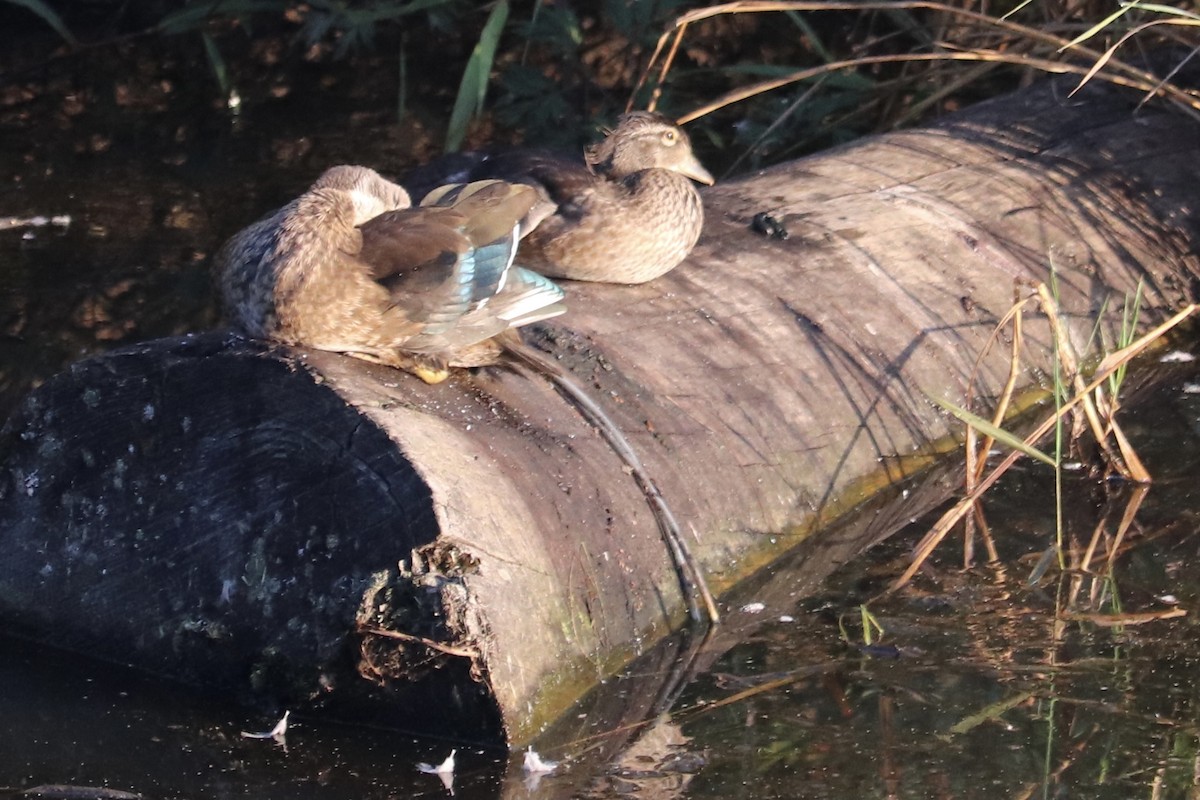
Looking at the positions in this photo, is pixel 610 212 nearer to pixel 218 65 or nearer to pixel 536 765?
pixel 536 765

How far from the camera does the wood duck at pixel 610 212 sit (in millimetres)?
4281

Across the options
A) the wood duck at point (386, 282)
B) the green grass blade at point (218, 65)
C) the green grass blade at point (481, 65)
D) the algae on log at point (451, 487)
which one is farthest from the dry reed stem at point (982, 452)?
the green grass blade at point (218, 65)

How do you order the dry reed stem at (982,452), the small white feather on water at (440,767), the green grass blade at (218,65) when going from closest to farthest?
1. the small white feather on water at (440,767)
2. the dry reed stem at (982,452)
3. the green grass blade at (218,65)

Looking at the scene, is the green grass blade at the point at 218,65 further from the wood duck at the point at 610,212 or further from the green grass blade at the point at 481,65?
the wood duck at the point at 610,212

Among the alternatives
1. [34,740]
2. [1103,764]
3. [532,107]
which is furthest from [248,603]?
[532,107]

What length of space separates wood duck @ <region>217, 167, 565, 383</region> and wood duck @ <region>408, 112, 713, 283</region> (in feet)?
1.90

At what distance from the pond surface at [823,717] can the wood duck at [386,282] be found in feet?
2.43

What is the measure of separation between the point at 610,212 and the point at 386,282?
111 centimetres

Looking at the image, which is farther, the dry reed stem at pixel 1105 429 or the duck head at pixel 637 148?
the duck head at pixel 637 148

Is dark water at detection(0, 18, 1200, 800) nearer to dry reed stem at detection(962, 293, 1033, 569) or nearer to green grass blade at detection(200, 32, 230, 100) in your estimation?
dry reed stem at detection(962, 293, 1033, 569)

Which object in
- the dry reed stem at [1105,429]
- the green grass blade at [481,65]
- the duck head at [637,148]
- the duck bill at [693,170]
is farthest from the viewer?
the green grass blade at [481,65]

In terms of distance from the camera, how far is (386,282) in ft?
11.3

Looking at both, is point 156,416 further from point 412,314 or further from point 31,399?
point 412,314

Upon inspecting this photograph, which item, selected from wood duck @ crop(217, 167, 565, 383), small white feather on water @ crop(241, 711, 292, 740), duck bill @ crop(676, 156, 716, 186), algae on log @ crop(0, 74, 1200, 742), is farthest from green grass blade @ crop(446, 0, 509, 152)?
small white feather on water @ crop(241, 711, 292, 740)
